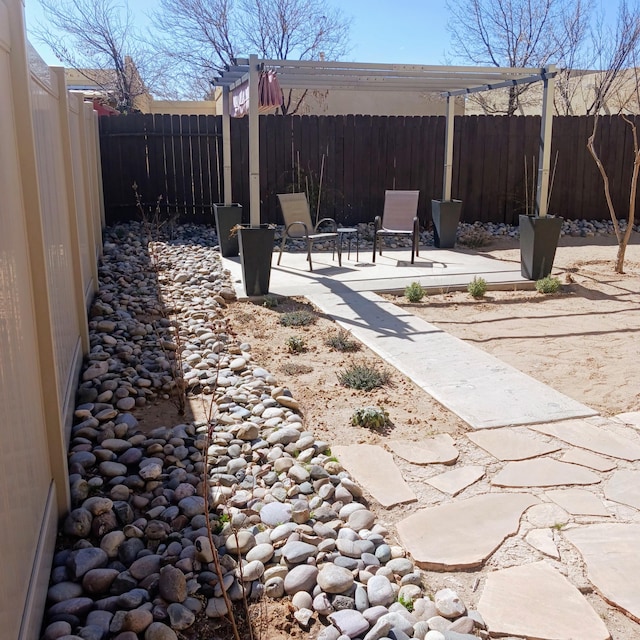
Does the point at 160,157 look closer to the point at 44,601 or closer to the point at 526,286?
the point at 526,286

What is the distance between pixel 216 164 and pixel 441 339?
718 cm

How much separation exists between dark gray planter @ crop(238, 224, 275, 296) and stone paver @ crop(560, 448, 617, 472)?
3.72m

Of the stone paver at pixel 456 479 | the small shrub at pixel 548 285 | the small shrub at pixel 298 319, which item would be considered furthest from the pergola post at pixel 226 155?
the stone paver at pixel 456 479

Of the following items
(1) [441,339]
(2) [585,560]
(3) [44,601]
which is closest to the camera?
(3) [44,601]

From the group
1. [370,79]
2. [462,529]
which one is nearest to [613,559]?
[462,529]

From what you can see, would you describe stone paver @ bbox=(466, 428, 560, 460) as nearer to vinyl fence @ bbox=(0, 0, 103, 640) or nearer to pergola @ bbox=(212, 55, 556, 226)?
vinyl fence @ bbox=(0, 0, 103, 640)

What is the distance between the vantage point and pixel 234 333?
16.9 ft

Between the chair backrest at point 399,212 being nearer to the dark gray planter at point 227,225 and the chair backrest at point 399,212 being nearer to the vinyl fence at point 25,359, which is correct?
the dark gray planter at point 227,225

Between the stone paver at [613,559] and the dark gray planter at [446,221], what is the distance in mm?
7396

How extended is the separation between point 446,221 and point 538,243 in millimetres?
2673

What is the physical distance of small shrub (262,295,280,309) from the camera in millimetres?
6032

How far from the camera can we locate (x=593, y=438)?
10.6 feet

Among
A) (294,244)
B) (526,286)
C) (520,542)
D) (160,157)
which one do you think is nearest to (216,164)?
(160,157)

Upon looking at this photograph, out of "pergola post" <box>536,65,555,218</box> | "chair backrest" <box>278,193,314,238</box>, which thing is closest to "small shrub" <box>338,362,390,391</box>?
"pergola post" <box>536,65,555,218</box>
